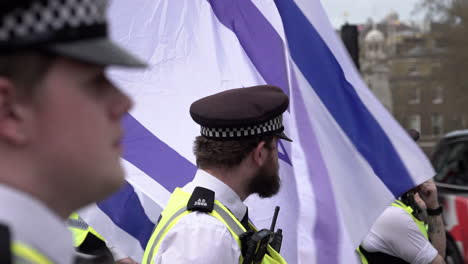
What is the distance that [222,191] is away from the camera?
116 inches

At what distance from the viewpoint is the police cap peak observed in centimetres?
299

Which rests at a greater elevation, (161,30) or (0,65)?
(0,65)

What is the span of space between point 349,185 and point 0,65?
2577mm

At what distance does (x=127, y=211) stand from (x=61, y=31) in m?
3.09

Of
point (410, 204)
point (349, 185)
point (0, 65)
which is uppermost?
point (0, 65)

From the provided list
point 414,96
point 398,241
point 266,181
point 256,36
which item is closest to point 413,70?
point 414,96

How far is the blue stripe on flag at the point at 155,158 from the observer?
3.95 meters

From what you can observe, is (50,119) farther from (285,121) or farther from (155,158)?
(155,158)

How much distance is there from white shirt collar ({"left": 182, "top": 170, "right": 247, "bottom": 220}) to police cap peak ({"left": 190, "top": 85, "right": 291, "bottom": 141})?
0.17 metres

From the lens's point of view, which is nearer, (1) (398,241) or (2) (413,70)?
(1) (398,241)

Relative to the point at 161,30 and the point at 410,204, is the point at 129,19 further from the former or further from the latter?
the point at 410,204

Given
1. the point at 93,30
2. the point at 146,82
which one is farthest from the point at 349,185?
the point at 93,30

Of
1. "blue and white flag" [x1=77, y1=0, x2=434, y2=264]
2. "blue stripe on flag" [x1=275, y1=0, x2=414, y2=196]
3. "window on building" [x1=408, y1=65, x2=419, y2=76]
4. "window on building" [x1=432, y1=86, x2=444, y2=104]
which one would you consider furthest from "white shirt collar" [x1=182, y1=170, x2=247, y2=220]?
"window on building" [x1=408, y1=65, x2=419, y2=76]

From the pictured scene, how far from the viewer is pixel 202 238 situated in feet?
8.66
